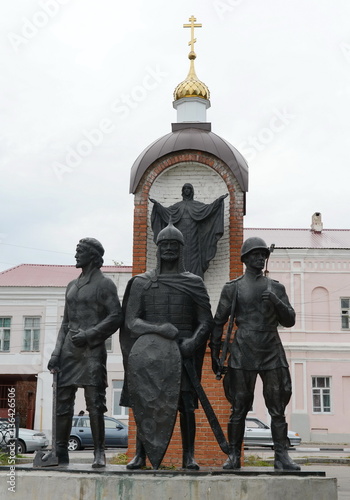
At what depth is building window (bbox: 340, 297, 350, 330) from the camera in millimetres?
25719

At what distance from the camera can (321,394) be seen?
82.1ft

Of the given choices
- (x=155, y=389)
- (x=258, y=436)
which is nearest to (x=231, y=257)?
(x=155, y=389)

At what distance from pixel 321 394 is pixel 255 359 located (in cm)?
1967

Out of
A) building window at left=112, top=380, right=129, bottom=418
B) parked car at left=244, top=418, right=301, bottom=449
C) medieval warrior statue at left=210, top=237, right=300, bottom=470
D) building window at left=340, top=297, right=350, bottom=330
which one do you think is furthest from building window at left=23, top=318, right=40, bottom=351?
medieval warrior statue at left=210, top=237, right=300, bottom=470

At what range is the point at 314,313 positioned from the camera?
84.2 feet

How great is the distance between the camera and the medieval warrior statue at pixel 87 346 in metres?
6.48

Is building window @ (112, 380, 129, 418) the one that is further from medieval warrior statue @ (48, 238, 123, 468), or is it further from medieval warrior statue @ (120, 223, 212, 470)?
medieval warrior statue @ (120, 223, 212, 470)

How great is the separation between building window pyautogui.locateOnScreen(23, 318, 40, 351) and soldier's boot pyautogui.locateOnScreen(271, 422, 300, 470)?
67.6ft

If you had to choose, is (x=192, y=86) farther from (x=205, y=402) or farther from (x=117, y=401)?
(x=117, y=401)

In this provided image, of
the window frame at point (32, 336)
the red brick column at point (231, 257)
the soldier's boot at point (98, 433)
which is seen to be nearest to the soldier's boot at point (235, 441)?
the soldier's boot at point (98, 433)

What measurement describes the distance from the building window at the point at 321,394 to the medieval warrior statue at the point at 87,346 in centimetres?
1963

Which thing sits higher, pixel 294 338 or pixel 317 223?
pixel 317 223

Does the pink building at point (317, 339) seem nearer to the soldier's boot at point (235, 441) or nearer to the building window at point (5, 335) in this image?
the building window at point (5, 335)

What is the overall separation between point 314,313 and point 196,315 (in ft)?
65.3
